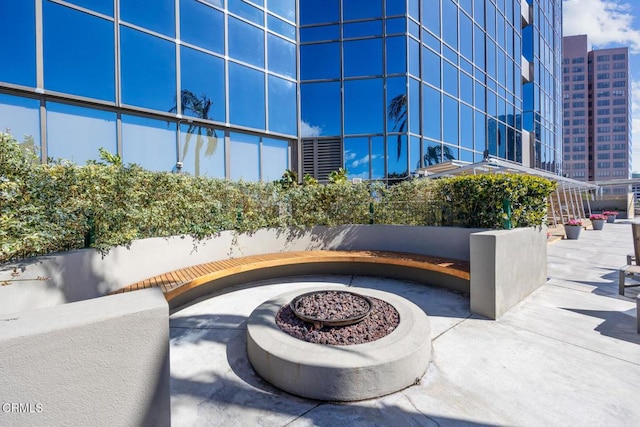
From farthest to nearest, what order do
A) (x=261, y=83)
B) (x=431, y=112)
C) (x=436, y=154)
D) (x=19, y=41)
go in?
1. (x=436, y=154)
2. (x=431, y=112)
3. (x=261, y=83)
4. (x=19, y=41)

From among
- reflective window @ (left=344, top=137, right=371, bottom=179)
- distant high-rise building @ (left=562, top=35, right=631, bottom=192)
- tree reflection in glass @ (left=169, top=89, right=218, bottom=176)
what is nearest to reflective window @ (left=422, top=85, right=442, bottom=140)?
reflective window @ (left=344, top=137, right=371, bottom=179)

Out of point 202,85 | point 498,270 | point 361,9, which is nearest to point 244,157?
point 202,85

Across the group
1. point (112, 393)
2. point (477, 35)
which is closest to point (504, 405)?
point (112, 393)

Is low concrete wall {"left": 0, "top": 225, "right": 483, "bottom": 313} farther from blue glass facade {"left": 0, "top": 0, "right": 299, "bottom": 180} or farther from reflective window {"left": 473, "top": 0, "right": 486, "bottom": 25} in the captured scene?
reflective window {"left": 473, "top": 0, "right": 486, "bottom": 25}

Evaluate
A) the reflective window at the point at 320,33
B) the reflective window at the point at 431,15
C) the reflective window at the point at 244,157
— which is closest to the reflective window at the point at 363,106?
the reflective window at the point at 320,33

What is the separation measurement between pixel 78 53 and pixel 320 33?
8.46 metres

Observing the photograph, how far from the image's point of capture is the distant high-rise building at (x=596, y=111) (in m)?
90.6

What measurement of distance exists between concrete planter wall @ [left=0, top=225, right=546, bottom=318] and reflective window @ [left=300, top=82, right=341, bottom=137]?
5.87m

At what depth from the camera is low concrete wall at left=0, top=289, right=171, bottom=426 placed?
1254 mm

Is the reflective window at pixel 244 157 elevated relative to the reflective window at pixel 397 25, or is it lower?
lower

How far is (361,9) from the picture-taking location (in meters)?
11.7

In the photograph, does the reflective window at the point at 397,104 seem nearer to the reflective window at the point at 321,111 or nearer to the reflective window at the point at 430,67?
Answer: the reflective window at the point at 430,67

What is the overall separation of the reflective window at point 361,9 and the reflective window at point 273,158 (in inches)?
233

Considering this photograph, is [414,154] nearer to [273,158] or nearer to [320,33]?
[273,158]
